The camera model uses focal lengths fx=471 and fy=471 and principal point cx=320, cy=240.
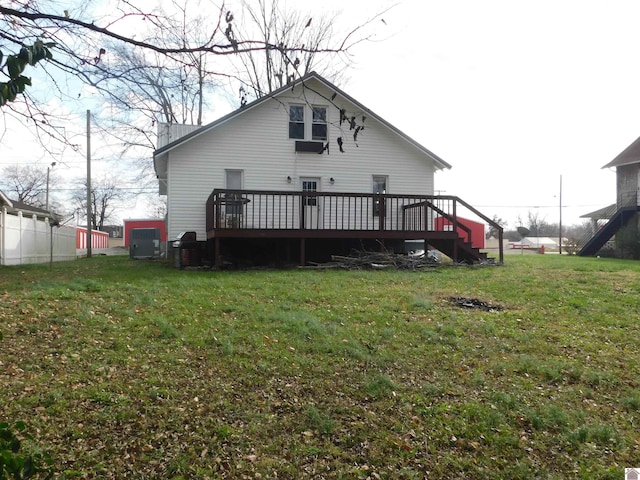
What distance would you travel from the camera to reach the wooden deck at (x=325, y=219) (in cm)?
1245

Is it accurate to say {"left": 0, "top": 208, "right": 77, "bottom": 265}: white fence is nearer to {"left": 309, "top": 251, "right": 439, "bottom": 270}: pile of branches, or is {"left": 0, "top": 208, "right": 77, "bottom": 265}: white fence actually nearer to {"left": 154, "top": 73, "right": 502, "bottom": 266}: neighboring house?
{"left": 154, "top": 73, "right": 502, "bottom": 266}: neighboring house

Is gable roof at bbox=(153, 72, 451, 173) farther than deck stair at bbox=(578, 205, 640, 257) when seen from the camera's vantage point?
No

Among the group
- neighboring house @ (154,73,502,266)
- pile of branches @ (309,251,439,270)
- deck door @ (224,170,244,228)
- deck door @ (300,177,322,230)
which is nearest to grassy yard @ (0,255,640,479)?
pile of branches @ (309,251,439,270)

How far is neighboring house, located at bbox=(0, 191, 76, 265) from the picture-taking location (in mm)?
14359

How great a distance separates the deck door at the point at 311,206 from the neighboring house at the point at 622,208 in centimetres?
1794

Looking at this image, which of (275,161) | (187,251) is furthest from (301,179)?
(187,251)

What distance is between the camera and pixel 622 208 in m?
25.0

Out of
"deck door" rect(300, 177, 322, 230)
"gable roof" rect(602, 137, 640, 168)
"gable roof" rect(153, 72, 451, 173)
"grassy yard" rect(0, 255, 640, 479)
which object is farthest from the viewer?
"gable roof" rect(602, 137, 640, 168)

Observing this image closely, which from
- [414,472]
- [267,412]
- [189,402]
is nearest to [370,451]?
[414,472]

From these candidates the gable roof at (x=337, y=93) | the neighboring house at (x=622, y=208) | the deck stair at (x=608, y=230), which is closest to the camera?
the gable roof at (x=337, y=93)

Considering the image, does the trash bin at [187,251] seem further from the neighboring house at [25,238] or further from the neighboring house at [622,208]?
the neighboring house at [622,208]

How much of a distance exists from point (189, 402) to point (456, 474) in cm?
222

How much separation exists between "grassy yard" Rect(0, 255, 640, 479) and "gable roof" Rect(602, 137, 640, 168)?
22771mm

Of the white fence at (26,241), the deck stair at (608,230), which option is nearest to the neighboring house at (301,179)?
the white fence at (26,241)
